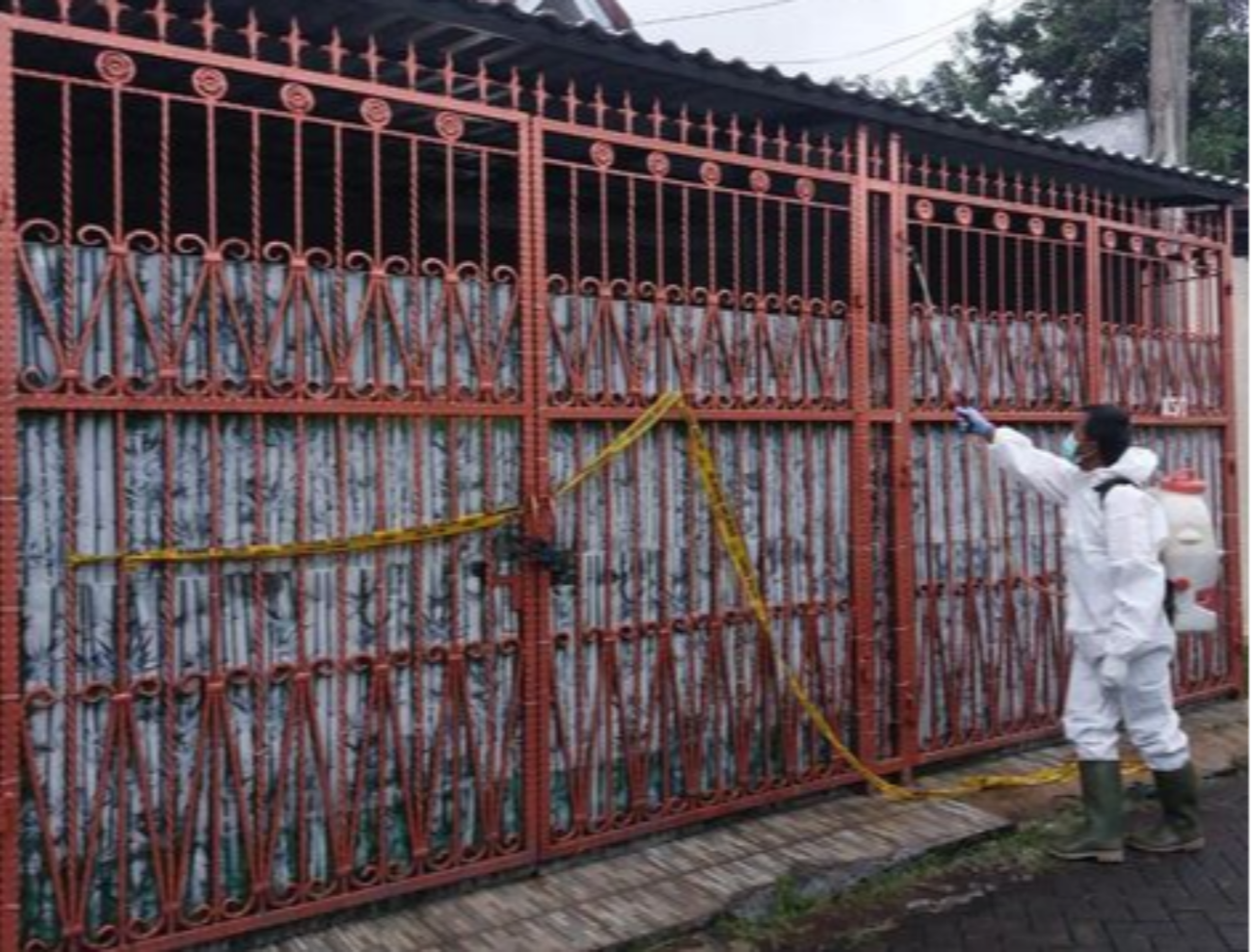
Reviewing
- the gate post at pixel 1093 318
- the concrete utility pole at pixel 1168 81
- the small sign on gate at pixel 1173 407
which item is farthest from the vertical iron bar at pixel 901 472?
the concrete utility pole at pixel 1168 81

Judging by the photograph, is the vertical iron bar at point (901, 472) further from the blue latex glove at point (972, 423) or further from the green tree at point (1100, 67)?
the green tree at point (1100, 67)

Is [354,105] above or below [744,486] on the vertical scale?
above

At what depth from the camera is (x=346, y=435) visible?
4094 mm

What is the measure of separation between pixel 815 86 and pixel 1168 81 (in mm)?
6673

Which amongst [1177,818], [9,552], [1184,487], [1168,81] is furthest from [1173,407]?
[9,552]

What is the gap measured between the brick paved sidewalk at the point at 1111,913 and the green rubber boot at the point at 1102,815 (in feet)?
0.17

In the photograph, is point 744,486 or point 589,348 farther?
point 744,486

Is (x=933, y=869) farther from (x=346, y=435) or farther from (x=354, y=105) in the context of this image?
(x=354, y=105)

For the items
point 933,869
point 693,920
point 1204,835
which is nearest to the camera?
point 693,920

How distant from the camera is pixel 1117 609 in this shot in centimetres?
504

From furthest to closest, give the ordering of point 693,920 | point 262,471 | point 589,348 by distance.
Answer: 1. point 589,348
2. point 693,920
3. point 262,471

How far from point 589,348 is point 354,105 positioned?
4.18 feet

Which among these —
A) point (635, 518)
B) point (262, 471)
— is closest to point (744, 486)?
point (635, 518)

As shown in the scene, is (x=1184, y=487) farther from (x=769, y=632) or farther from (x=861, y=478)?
(x=769, y=632)
